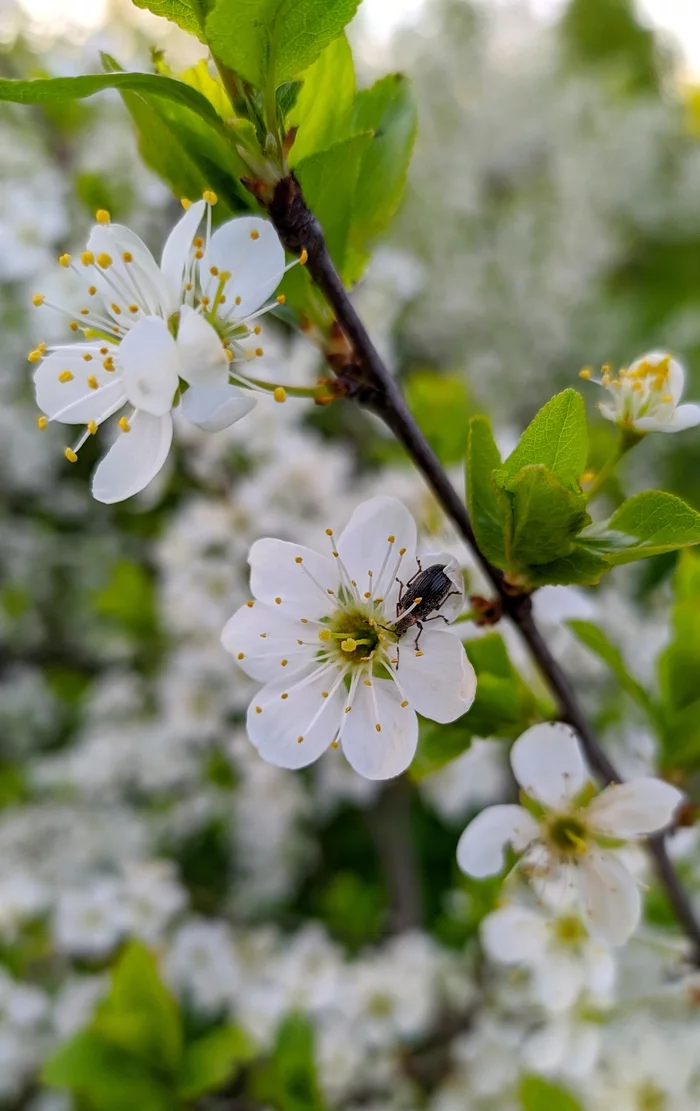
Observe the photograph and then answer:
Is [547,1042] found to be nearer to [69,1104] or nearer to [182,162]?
[69,1104]

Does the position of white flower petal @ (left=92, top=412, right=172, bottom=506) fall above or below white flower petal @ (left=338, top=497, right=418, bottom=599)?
above

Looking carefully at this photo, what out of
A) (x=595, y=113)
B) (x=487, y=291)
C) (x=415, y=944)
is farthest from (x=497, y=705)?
(x=595, y=113)

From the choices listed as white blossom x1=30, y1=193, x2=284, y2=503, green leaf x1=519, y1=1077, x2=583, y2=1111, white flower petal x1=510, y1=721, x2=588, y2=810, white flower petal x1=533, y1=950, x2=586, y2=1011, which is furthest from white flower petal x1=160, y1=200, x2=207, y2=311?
green leaf x1=519, y1=1077, x2=583, y2=1111

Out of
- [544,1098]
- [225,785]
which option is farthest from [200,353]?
[225,785]

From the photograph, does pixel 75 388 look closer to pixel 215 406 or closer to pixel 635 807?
pixel 215 406

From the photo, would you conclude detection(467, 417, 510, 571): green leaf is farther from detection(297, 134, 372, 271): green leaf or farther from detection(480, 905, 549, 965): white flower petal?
detection(480, 905, 549, 965): white flower petal
